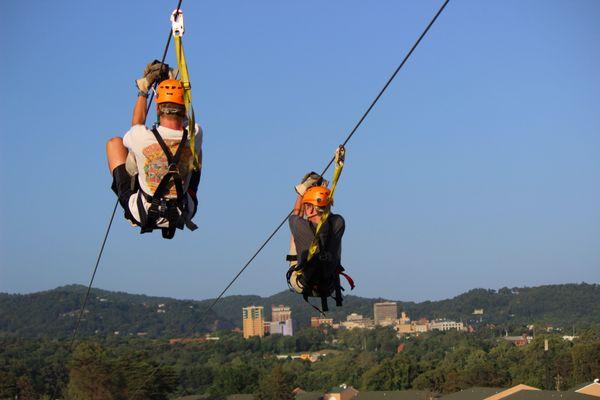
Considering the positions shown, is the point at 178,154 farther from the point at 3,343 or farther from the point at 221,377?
the point at 3,343

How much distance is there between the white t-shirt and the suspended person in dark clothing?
5.27 ft

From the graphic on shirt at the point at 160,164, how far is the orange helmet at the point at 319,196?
5.10 feet

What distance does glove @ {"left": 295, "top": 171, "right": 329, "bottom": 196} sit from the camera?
14703 mm

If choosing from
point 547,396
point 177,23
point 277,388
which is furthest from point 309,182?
point 277,388

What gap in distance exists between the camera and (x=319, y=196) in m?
14.4

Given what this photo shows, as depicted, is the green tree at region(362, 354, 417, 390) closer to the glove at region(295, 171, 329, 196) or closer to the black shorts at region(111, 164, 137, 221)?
the glove at region(295, 171, 329, 196)

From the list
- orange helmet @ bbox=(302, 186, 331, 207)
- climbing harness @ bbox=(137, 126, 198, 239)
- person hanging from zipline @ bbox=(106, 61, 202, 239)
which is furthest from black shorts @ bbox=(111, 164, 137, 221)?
orange helmet @ bbox=(302, 186, 331, 207)

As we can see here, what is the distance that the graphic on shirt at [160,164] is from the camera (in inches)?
522

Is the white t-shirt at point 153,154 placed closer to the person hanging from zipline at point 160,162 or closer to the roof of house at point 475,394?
the person hanging from zipline at point 160,162

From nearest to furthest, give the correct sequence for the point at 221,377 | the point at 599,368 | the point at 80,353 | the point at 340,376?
the point at 80,353, the point at 599,368, the point at 221,377, the point at 340,376

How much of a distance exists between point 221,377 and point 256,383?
3.71 metres

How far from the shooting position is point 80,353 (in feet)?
351

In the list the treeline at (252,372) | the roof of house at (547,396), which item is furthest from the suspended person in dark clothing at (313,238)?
the treeline at (252,372)

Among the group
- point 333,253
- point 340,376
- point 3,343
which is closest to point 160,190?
point 333,253
